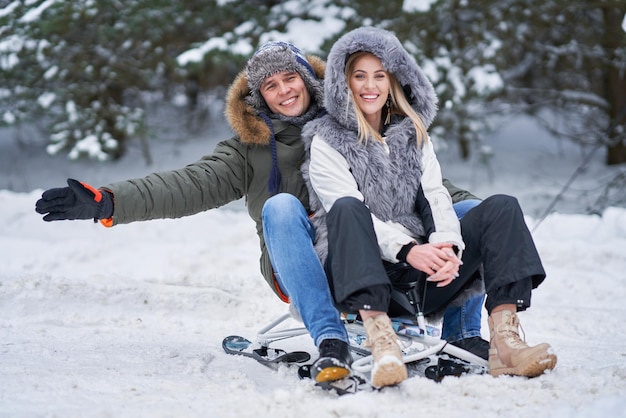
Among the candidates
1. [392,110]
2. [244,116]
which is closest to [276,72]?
[244,116]

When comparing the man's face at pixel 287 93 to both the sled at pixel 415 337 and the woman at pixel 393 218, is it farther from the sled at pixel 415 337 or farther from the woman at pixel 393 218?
the sled at pixel 415 337

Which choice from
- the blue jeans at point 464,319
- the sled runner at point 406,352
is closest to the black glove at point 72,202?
the sled runner at point 406,352

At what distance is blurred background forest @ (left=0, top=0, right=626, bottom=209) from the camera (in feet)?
Answer: 19.8

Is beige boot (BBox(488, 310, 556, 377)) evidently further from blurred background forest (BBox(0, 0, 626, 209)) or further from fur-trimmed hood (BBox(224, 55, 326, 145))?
blurred background forest (BBox(0, 0, 626, 209))

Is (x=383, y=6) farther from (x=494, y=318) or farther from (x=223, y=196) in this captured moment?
(x=494, y=318)

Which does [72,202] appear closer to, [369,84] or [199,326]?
[369,84]

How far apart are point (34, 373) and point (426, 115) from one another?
176cm

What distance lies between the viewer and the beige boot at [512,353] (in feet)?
6.70

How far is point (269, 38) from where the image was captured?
6.07m

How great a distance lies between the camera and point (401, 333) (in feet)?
7.53

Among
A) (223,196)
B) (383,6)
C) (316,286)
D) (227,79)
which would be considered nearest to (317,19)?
(383,6)

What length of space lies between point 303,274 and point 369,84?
0.80 meters

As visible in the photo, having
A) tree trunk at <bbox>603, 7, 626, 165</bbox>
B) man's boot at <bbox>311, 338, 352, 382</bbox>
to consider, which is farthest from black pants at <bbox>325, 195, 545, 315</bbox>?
tree trunk at <bbox>603, 7, 626, 165</bbox>

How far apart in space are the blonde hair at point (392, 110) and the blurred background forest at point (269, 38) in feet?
11.2
